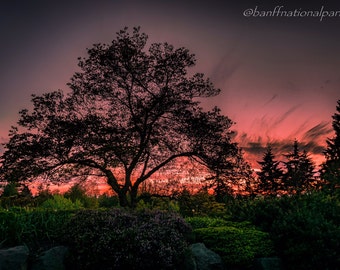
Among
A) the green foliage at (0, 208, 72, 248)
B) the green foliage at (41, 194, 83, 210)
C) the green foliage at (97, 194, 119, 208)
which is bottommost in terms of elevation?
the green foliage at (0, 208, 72, 248)

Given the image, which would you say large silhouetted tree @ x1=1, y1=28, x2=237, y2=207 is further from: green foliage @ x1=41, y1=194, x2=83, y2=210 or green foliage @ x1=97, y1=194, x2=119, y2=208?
green foliage @ x1=97, y1=194, x2=119, y2=208

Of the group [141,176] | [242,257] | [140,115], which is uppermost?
[140,115]

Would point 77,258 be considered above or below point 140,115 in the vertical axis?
below

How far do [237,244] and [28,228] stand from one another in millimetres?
4958

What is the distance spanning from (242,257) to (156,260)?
2177 mm

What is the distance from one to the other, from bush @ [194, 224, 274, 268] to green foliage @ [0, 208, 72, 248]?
12.3 ft

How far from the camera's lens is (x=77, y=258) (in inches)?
285

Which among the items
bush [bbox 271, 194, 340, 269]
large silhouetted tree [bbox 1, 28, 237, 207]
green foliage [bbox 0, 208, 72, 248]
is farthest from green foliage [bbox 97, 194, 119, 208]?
bush [bbox 271, 194, 340, 269]

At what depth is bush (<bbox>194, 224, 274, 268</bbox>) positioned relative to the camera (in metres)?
8.18

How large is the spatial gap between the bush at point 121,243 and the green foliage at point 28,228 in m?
0.59

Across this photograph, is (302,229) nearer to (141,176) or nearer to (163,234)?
(163,234)

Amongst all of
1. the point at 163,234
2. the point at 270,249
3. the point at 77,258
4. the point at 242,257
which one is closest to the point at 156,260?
the point at 163,234

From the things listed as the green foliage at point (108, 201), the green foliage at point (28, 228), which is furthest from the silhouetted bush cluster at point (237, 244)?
the green foliage at point (108, 201)

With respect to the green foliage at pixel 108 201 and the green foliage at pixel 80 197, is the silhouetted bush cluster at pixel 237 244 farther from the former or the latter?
the green foliage at pixel 108 201
